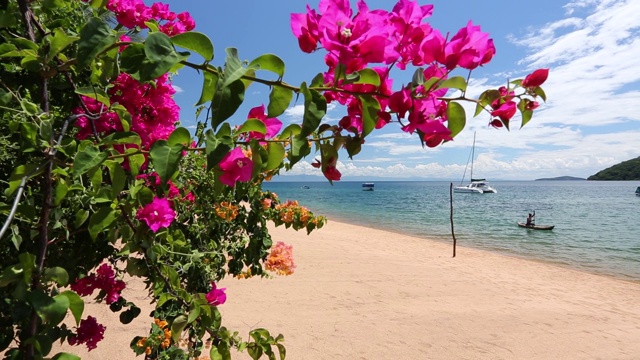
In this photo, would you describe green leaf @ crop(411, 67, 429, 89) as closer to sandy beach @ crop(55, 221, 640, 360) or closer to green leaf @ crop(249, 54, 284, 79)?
green leaf @ crop(249, 54, 284, 79)

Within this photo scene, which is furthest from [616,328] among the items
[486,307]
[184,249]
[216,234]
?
[184,249]

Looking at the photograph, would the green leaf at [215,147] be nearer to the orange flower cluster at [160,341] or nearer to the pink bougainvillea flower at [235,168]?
the pink bougainvillea flower at [235,168]

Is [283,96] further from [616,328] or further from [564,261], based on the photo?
[564,261]

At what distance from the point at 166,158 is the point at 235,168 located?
0.11m

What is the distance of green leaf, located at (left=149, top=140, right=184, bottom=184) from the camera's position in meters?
0.50

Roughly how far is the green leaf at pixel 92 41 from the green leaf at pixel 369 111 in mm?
324

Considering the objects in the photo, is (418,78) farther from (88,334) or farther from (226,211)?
(226,211)

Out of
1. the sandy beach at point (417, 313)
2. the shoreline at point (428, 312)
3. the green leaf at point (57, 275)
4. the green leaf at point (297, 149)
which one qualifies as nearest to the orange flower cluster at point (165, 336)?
the green leaf at point (57, 275)

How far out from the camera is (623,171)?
365ft

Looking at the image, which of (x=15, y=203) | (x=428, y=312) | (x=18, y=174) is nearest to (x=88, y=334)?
(x=18, y=174)

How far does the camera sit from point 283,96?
1.69 ft

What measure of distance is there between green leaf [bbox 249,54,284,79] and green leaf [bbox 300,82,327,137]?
0.04 m

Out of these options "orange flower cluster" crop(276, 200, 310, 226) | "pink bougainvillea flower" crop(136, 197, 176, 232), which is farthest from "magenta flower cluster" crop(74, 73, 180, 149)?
"orange flower cluster" crop(276, 200, 310, 226)

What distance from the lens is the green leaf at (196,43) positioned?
0.47 m
